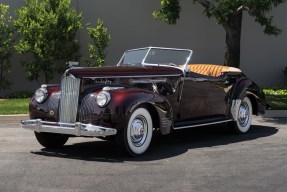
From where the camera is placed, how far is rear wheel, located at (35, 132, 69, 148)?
756cm

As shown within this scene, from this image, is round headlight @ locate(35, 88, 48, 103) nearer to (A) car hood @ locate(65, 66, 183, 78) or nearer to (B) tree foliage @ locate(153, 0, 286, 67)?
(A) car hood @ locate(65, 66, 183, 78)

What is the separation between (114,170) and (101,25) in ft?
33.4

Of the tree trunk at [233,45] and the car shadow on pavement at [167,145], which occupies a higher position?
the tree trunk at [233,45]

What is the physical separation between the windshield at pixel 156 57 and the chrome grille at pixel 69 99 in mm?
1648

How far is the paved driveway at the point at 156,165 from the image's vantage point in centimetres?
546

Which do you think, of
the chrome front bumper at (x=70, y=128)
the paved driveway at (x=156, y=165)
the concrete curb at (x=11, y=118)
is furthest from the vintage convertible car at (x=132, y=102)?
the concrete curb at (x=11, y=118)

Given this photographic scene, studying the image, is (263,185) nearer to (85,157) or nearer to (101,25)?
(85,157)

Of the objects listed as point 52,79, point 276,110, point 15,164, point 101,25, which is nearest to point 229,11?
point 276,110

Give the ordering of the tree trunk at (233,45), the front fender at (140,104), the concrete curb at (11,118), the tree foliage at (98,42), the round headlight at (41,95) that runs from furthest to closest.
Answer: the tree foliage at (98,42), the tree trunk at (233,45), the concrete curb at (11,118), the round headlight at (41,95), the front fender at (140,104)

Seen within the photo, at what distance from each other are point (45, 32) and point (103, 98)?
9086 mm

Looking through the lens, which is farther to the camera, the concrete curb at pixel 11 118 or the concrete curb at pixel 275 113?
the concrete curb at pixel 275 113

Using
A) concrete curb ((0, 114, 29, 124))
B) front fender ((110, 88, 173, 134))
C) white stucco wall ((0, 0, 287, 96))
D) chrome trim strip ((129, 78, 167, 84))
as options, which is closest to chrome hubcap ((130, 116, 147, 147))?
front fender ((110, 88, 173, 134))

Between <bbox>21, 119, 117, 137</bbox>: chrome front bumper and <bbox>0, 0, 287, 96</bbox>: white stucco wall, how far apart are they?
377 inches

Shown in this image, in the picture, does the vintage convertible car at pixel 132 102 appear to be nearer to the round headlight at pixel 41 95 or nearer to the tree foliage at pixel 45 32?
the round headlight at pixel 41 95
